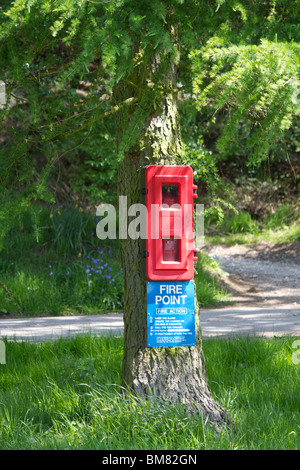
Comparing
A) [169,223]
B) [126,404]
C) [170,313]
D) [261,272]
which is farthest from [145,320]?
[261,272]

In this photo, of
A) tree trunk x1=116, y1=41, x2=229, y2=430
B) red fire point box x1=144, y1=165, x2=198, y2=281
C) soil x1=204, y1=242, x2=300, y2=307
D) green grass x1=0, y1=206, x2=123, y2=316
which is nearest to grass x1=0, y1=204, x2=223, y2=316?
green grass x1=0, y1=206, x2=123, y2=316

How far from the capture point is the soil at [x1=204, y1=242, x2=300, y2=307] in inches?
364

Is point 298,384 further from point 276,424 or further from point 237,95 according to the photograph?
point 237,95

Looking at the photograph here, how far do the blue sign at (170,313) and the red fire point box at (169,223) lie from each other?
76 mm

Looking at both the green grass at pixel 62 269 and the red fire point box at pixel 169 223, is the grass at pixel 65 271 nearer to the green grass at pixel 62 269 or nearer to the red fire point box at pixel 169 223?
the green grass at pixel 62 269

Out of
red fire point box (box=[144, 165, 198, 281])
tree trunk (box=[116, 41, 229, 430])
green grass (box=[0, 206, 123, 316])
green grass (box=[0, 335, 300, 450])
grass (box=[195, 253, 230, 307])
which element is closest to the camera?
green grass (box=[0, 335, 300, 450])

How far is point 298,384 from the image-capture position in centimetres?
420

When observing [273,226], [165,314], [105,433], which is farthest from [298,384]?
[273,226]

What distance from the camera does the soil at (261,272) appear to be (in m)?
9.25

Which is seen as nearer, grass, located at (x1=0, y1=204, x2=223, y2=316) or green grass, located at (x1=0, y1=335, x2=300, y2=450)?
green grass, located at (x1=0, y1=335, x2=300, y2=450)

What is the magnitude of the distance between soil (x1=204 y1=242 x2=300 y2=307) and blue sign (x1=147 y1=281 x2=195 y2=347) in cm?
542

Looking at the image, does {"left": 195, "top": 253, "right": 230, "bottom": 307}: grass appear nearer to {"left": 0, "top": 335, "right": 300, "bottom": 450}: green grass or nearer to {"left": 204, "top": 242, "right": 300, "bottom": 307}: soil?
{"left": 204, "top": 242, "right": 300, "bottom": 307}: soil

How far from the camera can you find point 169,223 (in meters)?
3.36
